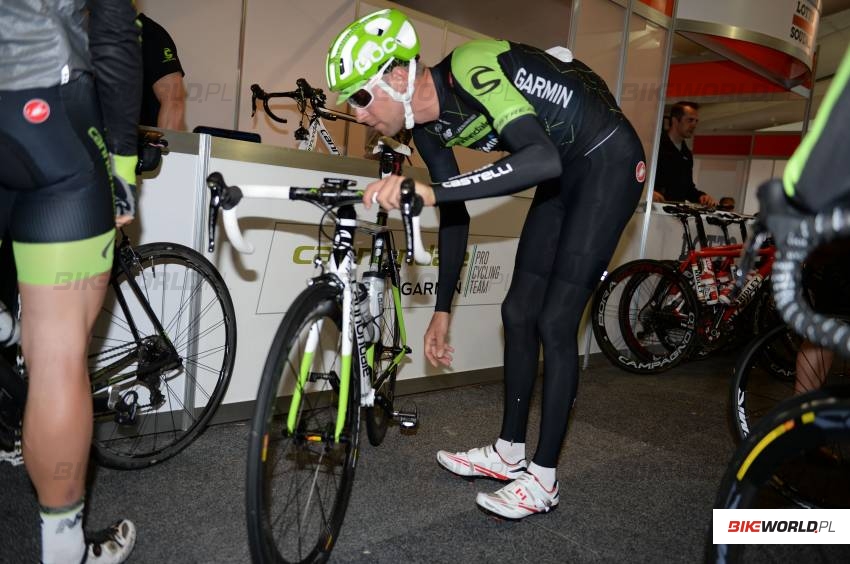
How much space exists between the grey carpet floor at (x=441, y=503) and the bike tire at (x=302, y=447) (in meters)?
0.15

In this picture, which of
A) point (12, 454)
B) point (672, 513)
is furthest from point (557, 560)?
point (12, 454)

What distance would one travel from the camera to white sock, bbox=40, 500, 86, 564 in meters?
1.37

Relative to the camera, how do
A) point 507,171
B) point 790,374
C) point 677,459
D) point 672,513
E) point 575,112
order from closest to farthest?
1. point 507,171
2. point 575,112
3. point 672,513
4. point 677,459
5. point 790,374

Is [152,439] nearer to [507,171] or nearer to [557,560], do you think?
[557,560]

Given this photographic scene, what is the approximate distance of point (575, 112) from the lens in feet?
6.72

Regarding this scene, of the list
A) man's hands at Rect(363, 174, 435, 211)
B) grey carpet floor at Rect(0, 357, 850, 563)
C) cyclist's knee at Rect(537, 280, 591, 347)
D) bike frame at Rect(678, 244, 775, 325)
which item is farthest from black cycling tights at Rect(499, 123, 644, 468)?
bike frame at Rect(678, 244, 775, 325)

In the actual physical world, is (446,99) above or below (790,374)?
above

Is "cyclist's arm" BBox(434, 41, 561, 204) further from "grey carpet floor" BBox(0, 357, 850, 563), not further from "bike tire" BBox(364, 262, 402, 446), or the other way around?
"grey carpet floor" BBox(0, 357, 850, 563)

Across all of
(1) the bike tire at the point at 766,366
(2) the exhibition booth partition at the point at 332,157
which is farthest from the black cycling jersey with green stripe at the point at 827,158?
(2) the exhibition booth partition at the point at 332,157

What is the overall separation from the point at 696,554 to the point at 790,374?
2.47 metres

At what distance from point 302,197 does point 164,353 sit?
102cm

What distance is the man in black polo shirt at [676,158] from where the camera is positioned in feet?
17.9

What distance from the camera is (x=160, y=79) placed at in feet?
11.5

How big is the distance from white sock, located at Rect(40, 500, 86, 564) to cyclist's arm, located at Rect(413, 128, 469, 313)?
1.29 m
